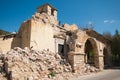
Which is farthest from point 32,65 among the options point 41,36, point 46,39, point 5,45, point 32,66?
point 5,45

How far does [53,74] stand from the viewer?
10945 millimetres

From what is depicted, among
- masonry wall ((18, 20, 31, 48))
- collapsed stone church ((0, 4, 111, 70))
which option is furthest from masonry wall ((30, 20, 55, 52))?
masonry wall ((18, 20, 31, 48))

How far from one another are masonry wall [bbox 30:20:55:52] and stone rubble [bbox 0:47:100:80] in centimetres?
105

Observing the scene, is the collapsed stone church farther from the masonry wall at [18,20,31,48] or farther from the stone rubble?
the stone rubble

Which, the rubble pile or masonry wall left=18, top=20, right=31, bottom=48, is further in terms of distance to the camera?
masonry wall left=18, top=20, right=31, bottom=48

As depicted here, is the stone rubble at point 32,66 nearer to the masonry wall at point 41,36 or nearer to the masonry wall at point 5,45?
the masonry wall at point 41,36

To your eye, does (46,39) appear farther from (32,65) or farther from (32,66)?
(32,66)

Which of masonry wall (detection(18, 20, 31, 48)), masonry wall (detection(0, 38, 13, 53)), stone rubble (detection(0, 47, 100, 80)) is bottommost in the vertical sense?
stone rubble (detection(0, 47, 100, 80))

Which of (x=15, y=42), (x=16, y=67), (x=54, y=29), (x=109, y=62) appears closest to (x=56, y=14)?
(x=54, y=29)

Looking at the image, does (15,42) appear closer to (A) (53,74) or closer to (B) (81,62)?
(A) (53,74)

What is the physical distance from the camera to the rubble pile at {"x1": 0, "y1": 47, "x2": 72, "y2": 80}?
354 inches

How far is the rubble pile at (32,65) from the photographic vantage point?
8.98 metres

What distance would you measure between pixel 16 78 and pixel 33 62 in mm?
2488

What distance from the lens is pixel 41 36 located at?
13773 mm
